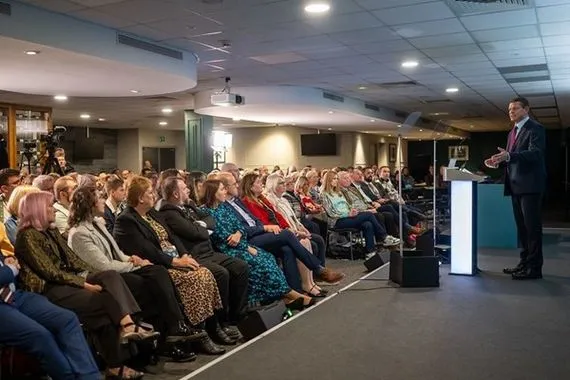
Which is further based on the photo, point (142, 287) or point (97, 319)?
point (142, 287)

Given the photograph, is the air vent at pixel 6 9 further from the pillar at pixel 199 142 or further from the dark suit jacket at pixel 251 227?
the pillar at pixel 199 142

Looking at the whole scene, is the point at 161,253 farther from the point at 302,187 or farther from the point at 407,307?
the point at 302,187

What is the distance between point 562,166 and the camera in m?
22.7

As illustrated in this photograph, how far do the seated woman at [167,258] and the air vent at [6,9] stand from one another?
209 cm

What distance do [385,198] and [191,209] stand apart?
5578mm

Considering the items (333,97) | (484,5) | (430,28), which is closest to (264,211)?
(430,28)

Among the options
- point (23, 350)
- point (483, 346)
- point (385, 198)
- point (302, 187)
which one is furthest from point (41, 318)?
point (385, 198)

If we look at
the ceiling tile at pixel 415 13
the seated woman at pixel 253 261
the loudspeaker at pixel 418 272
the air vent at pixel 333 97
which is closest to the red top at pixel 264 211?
the seated woman at pixel 253 261

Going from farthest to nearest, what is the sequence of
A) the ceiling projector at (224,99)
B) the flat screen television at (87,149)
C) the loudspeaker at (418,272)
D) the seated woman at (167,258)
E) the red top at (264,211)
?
1. the flat screen television at (87,149)
2. the ceiling projector at (224,99)
3. the red top at (264,211)
4. the loudspeaker at (418,272)
5. the seated woman at (167,258)

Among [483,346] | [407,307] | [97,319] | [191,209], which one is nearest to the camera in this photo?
[97,319]

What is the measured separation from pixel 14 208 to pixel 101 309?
905mm

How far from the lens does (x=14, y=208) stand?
135 inches

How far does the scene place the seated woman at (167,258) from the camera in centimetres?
367

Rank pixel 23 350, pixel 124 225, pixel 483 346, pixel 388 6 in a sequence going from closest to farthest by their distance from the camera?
1. pixel 23 350
2. pixel 483 346
3. pixel 124 225
4. pixel 388 6
